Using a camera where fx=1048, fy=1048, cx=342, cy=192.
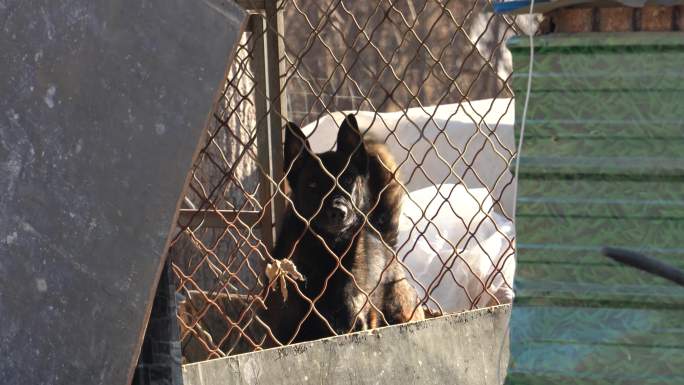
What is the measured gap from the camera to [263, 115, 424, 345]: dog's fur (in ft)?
18.4

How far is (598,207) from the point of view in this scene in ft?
8.29

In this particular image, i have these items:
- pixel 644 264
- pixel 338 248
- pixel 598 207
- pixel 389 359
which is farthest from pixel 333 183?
pixel 644 264

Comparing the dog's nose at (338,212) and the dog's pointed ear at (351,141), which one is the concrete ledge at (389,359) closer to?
the dog's nose at (338,212)

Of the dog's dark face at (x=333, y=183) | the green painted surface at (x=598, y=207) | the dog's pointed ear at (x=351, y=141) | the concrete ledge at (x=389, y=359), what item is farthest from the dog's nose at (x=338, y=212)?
the green painted surface at (x=598, y=207)

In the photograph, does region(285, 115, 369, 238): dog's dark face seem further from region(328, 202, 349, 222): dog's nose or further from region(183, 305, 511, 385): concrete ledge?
region(183, 305, 511, 385): concrete ledge

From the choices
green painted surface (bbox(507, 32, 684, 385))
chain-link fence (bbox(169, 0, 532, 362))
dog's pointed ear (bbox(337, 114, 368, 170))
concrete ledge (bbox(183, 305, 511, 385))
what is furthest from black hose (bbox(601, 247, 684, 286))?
dog's pointed ear (bbox(337, 114, 368, 170))

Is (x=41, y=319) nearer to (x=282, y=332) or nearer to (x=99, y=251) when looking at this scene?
(x=99, y=251)

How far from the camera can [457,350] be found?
4801mm

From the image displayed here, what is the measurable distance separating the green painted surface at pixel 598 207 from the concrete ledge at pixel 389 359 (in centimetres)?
137

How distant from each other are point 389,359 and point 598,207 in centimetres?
217

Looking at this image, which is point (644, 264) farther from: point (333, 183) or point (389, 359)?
point (333, 183)

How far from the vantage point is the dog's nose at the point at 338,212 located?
552 cm

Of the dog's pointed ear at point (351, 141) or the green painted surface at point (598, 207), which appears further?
the dog's pointed ear at point (351, 141)

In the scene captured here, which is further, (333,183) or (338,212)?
(333,183)
